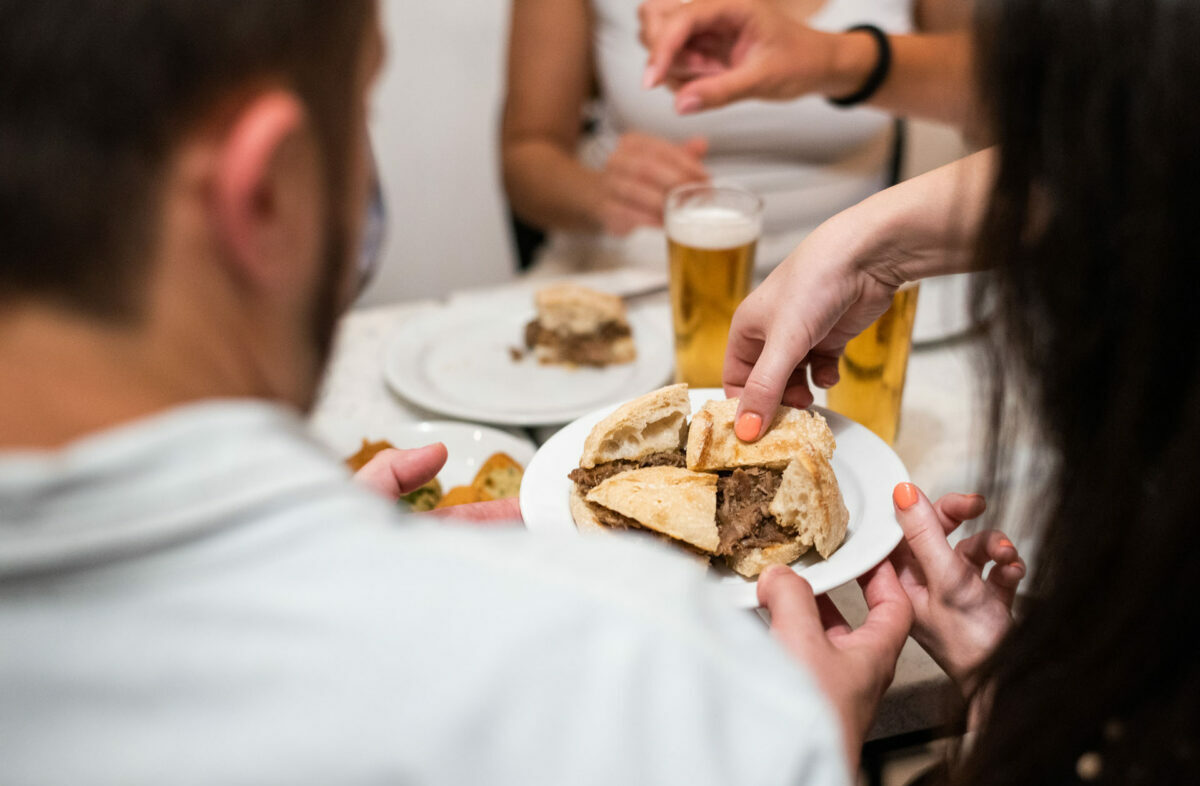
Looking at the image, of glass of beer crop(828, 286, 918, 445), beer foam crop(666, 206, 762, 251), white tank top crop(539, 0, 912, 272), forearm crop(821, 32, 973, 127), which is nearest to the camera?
glass of beer crop(828, 286, 918, 445)

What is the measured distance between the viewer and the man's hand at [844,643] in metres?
0.71

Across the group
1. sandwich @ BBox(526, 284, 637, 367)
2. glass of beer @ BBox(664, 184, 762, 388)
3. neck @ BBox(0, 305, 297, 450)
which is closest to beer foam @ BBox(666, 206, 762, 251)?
glass of beer @ BBox(664, 184, 762, 388)

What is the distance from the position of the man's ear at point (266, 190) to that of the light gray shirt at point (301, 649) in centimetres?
9

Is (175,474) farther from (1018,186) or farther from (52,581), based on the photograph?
(1018,186)

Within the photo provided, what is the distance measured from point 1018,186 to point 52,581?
573 millimetres

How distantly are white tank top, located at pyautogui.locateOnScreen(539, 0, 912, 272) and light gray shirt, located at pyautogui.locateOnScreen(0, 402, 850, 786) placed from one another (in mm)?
1482

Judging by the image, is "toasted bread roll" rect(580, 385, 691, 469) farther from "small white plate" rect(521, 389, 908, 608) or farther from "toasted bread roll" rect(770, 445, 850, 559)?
"toasted bread roll" rect(770, 445, 850, 559)

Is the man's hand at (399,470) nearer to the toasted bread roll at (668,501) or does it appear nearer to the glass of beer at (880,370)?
the toasted bread roll at (668,501)

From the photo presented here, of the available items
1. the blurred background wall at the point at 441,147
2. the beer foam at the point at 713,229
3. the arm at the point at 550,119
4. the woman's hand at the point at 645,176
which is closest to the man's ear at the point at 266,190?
the beer foam at the point at 713,229

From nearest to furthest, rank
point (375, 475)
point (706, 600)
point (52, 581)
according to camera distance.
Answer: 1. point (52, 581)
2. point (706, 600)
3. point (375, 475)

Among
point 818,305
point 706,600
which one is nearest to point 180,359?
point 706,600

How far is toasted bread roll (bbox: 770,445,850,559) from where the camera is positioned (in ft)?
2.80

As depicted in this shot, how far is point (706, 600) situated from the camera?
1.81ft

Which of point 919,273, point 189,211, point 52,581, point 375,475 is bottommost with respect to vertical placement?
point 375,475
